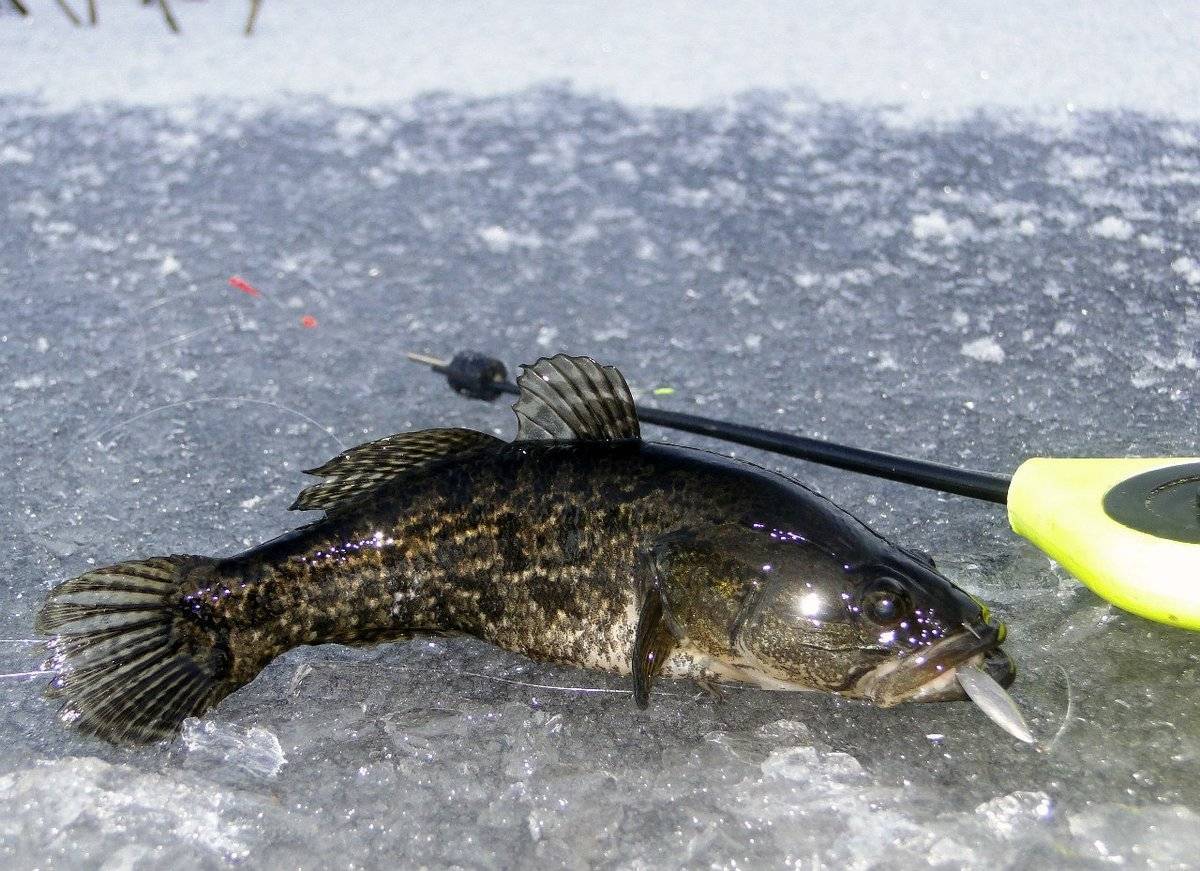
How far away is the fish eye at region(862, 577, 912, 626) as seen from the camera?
2.69 metres

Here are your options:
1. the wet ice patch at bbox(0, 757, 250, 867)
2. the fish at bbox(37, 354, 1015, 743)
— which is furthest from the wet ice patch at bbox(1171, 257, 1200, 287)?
the wet ice patch at bbox(0, 757, 250, 867)

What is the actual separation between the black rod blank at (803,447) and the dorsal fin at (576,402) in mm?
556

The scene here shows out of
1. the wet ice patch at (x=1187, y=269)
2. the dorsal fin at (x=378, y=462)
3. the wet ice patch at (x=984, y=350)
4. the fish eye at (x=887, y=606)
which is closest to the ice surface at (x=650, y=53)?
the wet ice patch at (x=1187, y=269)

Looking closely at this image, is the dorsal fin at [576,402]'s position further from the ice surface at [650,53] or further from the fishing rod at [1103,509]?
the ice surface at [650,53]

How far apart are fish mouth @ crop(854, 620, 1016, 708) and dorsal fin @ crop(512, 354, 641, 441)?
2.58ft

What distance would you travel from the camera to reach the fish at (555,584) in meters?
2.74

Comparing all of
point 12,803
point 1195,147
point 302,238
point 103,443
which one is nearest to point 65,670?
point 12,803

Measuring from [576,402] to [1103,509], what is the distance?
1.19 metres

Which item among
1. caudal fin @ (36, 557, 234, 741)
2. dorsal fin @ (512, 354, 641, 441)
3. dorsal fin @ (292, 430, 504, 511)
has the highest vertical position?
dorsal fin @ (512, 354, 641, 441)

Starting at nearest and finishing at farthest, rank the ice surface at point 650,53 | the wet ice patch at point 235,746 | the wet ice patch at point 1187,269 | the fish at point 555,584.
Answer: the fish at point 555,584 → the wet ice patch at point 235,746 → the wet ice patch at point 1187,269 → the ice surface at point 650,53

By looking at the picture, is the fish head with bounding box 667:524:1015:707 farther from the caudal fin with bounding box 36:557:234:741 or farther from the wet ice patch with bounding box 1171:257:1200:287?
the wet ice patch with bounding box 1171:257:1200:287

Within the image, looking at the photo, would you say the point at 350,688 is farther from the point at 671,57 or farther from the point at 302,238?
the point at 671,57

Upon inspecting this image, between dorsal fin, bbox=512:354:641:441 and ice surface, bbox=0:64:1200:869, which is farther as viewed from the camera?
dorsal fin, bbox=512:354:641:441

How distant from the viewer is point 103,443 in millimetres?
4141
